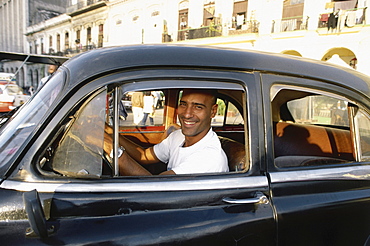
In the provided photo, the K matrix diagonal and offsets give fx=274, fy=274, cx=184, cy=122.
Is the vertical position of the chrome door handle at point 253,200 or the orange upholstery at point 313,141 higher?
the orange upholstery at point 313,141

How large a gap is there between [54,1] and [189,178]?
5725 cm

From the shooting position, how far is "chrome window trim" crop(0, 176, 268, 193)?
1.16 m

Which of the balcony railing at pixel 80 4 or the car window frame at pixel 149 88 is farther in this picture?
the balcony railing at pixel 80 4

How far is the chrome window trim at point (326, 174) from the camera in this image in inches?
55.1

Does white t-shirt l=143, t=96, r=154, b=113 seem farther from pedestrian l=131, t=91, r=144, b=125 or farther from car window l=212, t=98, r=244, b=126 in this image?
car window l=212, t=98, r=244, b=126

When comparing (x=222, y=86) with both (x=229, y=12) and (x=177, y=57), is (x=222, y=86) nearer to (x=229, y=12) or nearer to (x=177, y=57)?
(x=177, y=57)

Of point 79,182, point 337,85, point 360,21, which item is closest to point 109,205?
point 79,182

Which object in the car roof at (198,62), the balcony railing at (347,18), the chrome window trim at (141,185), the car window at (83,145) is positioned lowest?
the chrome window trim at (141,185)

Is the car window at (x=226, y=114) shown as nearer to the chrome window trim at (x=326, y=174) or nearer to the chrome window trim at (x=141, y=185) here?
the chrome window trim at (x=326, y=174)

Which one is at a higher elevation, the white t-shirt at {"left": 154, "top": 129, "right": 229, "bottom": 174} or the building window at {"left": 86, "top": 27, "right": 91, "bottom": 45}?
the building window at {"left": 86, "top": 27, "right": 91, "bottom": 45}

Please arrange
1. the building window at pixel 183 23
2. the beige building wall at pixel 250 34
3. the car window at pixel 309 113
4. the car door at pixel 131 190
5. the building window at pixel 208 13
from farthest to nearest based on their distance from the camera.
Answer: the building window at pixel 183 23 < the building window at pixel 208 13 < the beige building wall at pixel 250 34 < the car window at pixel 309 113 < the car door at pixel 131 190

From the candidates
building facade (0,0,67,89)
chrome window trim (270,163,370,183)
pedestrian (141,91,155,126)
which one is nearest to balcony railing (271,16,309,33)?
pedestrian (141,91,155,126)

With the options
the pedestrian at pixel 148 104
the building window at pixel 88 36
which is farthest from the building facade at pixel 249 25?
the pedestrian at pixel 148 104

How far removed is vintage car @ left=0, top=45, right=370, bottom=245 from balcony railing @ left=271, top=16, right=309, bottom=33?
17.9 meters
